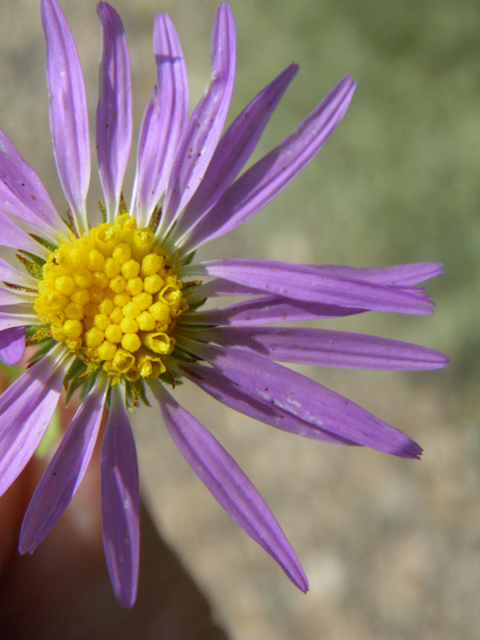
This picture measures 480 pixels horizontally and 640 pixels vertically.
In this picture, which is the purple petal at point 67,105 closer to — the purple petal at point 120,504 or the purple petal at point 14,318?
the purple petal at point 14,318

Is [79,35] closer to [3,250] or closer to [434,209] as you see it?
[3,250]

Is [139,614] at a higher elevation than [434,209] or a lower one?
lower

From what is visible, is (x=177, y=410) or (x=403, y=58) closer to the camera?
(x=177, y=410)

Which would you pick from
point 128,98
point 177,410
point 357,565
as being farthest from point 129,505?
point 357,565

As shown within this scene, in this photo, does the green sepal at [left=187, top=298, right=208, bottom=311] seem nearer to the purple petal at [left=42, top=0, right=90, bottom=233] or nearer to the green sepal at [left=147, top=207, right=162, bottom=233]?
the green sepal at [left=147, top=207, right=162, bottom=233]

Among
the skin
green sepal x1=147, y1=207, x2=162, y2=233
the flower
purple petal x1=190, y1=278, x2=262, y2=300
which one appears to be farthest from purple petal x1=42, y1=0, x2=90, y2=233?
the skin

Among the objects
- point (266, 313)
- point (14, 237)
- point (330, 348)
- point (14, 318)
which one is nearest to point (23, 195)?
point (14, 237)
